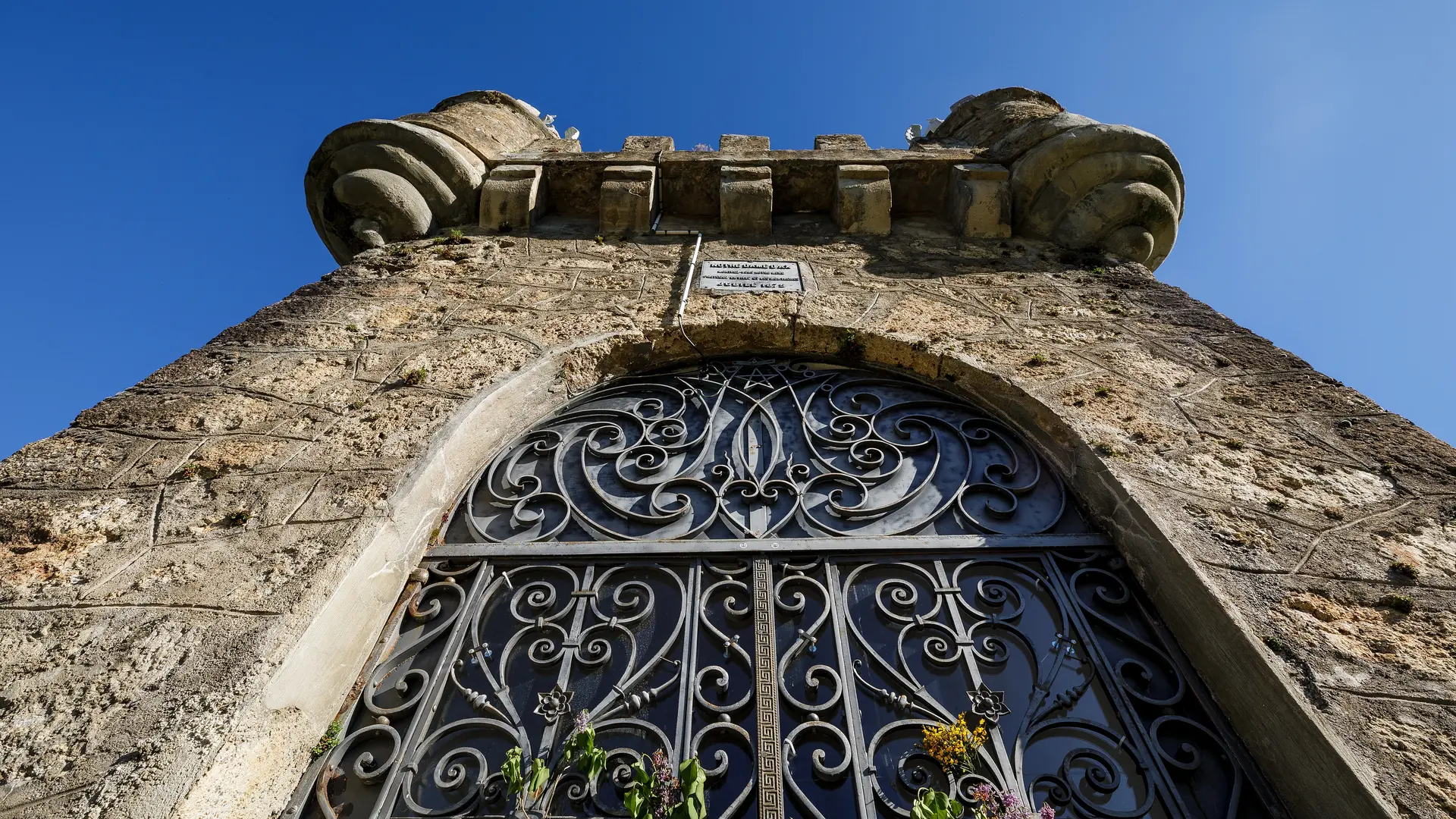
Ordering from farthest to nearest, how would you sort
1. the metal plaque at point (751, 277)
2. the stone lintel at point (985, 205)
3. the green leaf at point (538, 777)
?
the stone lintel at point (985, 205)
the metal plaque at point (751, 277)
the green leaf at point (538, 777)

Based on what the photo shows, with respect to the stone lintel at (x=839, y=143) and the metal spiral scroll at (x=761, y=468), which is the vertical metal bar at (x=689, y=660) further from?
the stone lintel at (x=839, y=143)

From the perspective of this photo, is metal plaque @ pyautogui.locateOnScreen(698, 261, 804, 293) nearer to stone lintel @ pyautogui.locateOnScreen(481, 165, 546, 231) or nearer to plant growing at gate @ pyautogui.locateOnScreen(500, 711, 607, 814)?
stone lintel @ pyautogui.locateOnScreen(481, 165, 546, 231)

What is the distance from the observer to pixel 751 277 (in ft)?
12.4

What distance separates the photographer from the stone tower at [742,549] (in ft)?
5.84

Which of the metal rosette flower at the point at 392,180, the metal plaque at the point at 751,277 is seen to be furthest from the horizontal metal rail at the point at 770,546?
the metal rosette flower at the point at 392,180

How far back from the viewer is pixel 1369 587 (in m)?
1.96

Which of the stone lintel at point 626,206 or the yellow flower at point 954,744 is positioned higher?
the stone lintel at point 626,206

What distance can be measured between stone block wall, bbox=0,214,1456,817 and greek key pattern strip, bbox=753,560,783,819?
115 cm

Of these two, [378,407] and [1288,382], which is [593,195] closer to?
[378,407]

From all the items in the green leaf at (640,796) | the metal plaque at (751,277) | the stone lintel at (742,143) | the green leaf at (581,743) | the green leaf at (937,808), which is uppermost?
the stone lintel at (742,143)

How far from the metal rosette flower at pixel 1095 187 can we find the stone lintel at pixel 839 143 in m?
0.94

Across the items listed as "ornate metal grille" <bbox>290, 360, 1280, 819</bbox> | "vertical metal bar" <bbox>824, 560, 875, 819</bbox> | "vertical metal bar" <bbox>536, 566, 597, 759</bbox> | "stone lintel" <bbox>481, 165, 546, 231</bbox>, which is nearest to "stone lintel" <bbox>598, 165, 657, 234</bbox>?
"stone lintel" <bbox>481, 165, 546, 231</bbox>

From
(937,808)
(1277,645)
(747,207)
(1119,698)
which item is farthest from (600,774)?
(747,207)

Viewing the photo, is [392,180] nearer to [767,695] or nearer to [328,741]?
[328,741]
